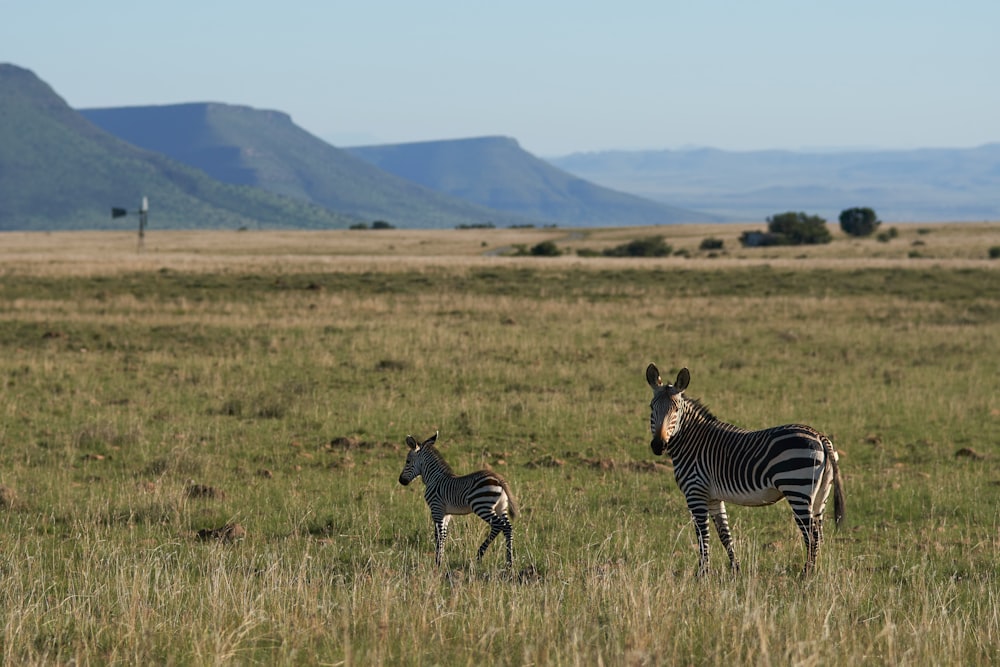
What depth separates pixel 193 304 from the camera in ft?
114

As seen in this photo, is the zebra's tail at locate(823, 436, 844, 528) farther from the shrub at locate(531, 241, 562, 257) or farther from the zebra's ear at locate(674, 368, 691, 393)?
the shrub at locate(531, 241, 562, 257)

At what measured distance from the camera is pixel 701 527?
885 centimetres

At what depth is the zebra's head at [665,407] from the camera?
28.3 ft

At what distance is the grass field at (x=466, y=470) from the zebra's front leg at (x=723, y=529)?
172 mm

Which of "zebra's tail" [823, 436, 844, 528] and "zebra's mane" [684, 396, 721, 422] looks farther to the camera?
"zebra's mane" [684, 396, 721, 422]

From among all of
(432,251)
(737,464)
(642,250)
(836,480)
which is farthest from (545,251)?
(836,480)

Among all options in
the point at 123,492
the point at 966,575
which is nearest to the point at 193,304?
the point at 123,492

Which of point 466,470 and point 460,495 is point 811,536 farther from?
point 466,470

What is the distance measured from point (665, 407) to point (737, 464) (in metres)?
0.72

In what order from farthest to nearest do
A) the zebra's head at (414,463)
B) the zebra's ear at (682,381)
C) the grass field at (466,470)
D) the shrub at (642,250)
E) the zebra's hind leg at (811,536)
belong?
the shrub at (642,250) → the zebra's head at (414,463) → the zebra's ear at (682,381) → the zebra's hind leg at (811,536) → the grass field at (466,470)

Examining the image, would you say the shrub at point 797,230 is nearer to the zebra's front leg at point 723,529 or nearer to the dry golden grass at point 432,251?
the dry golden grass at point 432,251

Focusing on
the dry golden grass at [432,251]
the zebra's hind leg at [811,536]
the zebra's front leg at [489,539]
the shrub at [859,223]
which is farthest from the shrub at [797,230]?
the zebra's front leg at [489,539]

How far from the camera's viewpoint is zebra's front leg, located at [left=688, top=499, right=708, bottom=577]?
8.59 m

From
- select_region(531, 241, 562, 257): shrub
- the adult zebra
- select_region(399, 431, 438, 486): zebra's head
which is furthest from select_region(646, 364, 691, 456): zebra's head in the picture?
select_region(531, 241, 562, 257): shrub
